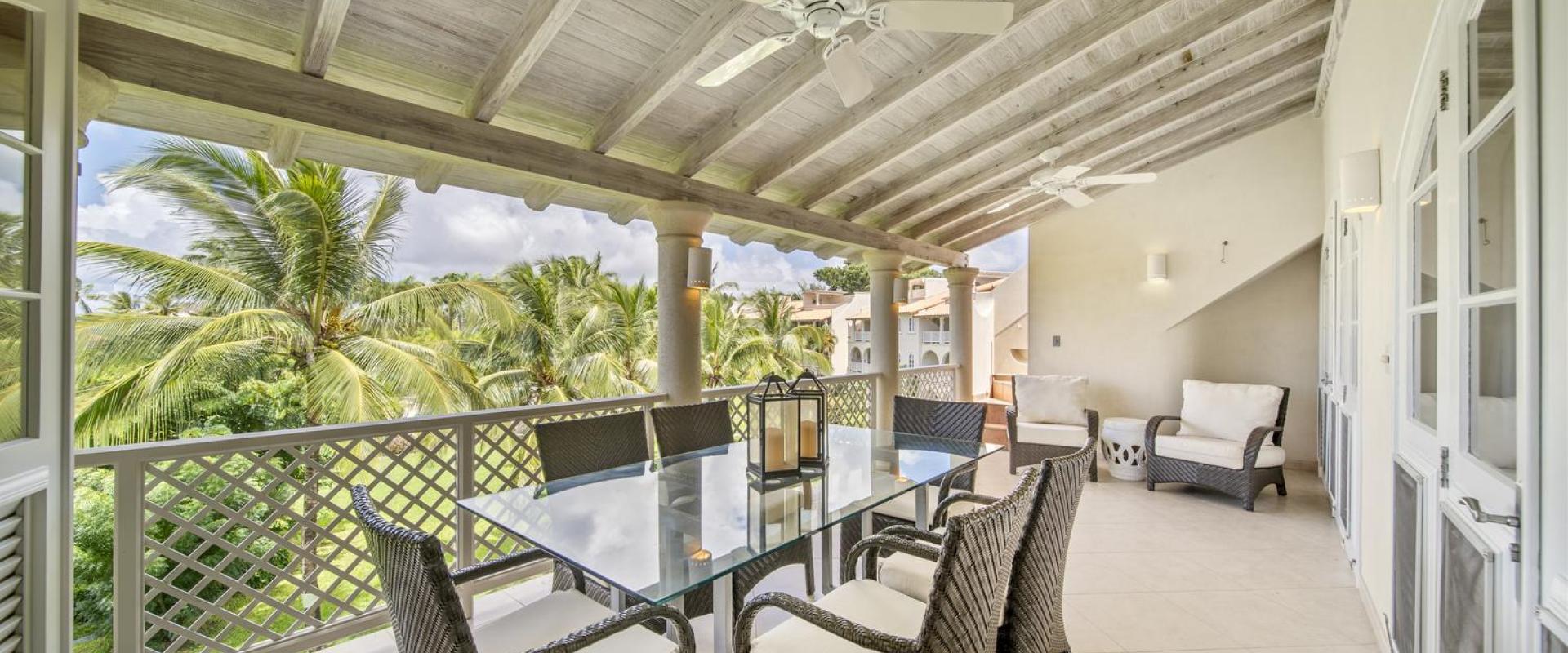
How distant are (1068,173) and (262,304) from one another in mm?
8692

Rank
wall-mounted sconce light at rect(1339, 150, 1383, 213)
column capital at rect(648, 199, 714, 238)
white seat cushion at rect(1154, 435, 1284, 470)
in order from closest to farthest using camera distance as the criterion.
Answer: wall-mounted sconce light at rect(1339, 150, 1383, 213) < column capital at rect(648, 199, 714, 238) < white seat cushion at rect(1154, 435, 1284, 470)

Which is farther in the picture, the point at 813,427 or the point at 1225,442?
the point at 1225,442

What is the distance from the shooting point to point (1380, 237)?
249cm

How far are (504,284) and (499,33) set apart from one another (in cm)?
915

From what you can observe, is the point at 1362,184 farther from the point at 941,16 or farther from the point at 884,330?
the point at 884,330

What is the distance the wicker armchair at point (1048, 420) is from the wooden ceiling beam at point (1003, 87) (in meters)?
2.57

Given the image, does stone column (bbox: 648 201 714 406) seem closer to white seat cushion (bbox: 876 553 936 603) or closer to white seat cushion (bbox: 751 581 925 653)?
white seat cushion (bbox: 876 553 936 603)

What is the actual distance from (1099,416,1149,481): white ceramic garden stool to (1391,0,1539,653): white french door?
342 cm

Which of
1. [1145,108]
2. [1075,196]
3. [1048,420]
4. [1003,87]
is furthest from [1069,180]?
[1048,420]

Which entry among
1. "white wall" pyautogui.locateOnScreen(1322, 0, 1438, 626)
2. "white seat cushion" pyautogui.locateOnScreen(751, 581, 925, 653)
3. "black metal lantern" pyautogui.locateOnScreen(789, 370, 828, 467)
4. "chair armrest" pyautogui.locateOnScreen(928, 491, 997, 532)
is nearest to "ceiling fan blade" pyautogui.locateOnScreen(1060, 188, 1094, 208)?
"white wall" pyautogui.locateOnScreen(1322, 0, 1438, 626)

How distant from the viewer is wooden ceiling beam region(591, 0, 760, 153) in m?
2.68

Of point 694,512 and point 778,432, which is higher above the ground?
point 778,432

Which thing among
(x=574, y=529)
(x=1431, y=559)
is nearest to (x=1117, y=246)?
(x=1431, y=559)

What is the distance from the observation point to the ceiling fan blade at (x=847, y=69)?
229 cm
